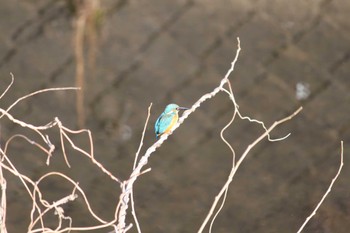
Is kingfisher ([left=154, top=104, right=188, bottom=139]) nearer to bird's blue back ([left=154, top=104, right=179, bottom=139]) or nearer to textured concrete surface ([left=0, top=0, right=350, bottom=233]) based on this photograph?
bird's blue back ([left=154, top=104, right=179, bottom=139])

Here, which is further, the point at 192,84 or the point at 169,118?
the point at 192,84

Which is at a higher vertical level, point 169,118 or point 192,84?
point 192,84

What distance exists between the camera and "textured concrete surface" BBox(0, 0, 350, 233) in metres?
2.59

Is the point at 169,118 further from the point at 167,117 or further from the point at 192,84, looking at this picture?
the point at 192,84

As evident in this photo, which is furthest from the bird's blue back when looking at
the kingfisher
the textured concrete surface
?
the textured concrete surface

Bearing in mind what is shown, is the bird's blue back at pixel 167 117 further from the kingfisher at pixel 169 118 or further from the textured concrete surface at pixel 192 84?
the textured concrete surface at pixel 192 84

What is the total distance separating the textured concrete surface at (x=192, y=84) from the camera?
259cm

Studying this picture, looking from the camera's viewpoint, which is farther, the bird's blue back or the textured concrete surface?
the textured concrete surface

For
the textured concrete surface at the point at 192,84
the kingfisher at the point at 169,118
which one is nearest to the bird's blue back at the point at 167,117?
the kingfisher at the point at 169,118

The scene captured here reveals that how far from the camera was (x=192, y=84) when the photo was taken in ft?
9.03

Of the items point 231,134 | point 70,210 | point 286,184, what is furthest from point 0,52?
point 286,184

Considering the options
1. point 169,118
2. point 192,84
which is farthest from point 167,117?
point 192,84

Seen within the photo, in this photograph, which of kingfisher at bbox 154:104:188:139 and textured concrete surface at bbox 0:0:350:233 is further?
textured concrete surface at bbox 0:0:350:233

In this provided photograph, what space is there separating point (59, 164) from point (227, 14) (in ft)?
2.44
